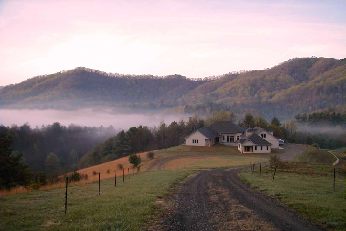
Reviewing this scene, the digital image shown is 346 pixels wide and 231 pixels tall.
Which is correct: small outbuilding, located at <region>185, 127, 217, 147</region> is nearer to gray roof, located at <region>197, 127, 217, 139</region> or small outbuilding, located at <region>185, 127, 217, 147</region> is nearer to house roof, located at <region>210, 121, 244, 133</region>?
gray roof, located at <region>197, 127, 217, 139</region>

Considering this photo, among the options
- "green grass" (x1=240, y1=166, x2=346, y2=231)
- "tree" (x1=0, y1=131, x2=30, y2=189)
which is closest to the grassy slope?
"green grass" (x1=240, y1=166, x2=346, y2=231)

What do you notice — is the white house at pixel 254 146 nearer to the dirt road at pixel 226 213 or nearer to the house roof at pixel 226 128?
the house roof at pixel 226 128

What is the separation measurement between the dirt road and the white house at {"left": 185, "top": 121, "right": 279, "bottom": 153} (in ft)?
258

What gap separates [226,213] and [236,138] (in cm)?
10178

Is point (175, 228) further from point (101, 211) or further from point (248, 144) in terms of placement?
point (248, 144)

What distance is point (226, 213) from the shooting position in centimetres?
2206

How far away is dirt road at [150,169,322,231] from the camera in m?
18.9

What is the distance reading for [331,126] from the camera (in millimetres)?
197000

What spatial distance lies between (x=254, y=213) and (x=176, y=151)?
85.6 metres

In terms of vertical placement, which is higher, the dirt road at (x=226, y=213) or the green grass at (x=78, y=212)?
the green grass at (x=78, y=212)

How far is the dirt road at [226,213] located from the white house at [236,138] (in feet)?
258

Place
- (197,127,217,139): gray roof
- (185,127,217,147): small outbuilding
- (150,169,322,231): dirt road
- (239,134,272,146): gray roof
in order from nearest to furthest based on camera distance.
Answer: (150,169,322,231): dirt road, (239,134,272,146): gray roof, (185,127,217,147): small outbuilding, (197,127,217,139): gray roof

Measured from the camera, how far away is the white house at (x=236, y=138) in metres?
109

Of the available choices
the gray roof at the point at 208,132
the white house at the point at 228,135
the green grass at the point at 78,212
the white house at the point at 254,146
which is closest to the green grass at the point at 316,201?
the green grass at the point at 78,212
